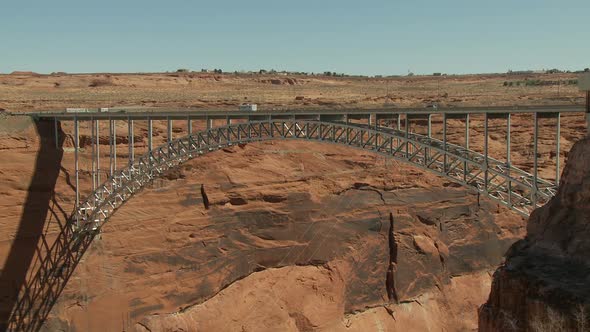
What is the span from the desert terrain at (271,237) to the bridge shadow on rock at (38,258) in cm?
8

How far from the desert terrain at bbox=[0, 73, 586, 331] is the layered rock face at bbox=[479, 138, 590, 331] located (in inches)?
697

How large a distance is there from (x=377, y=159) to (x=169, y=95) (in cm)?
2049

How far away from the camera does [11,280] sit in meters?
25.7

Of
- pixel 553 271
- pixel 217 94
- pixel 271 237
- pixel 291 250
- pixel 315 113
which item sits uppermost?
pixel 217 94

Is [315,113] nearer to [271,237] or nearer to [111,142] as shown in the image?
[111,142]

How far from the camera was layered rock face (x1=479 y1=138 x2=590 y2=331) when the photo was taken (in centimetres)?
1028

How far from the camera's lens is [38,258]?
26.2 metres

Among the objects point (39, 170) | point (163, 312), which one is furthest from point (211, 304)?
point (39, 170)

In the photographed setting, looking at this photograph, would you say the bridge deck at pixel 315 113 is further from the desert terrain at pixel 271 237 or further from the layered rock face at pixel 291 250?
the layered rock face at pixel 291 250

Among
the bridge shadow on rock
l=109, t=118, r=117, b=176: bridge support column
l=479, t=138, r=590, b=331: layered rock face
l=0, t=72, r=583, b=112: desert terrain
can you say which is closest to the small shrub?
l=0, t=72, r=583, b=112: desert terrain

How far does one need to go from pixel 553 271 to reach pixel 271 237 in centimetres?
2060

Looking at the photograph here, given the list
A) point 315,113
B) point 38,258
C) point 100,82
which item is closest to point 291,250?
point 315,113

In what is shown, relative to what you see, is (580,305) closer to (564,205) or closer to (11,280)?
(564,205)

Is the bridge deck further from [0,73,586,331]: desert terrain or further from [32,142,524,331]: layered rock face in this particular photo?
[32,142,524,331]: layered rock face
